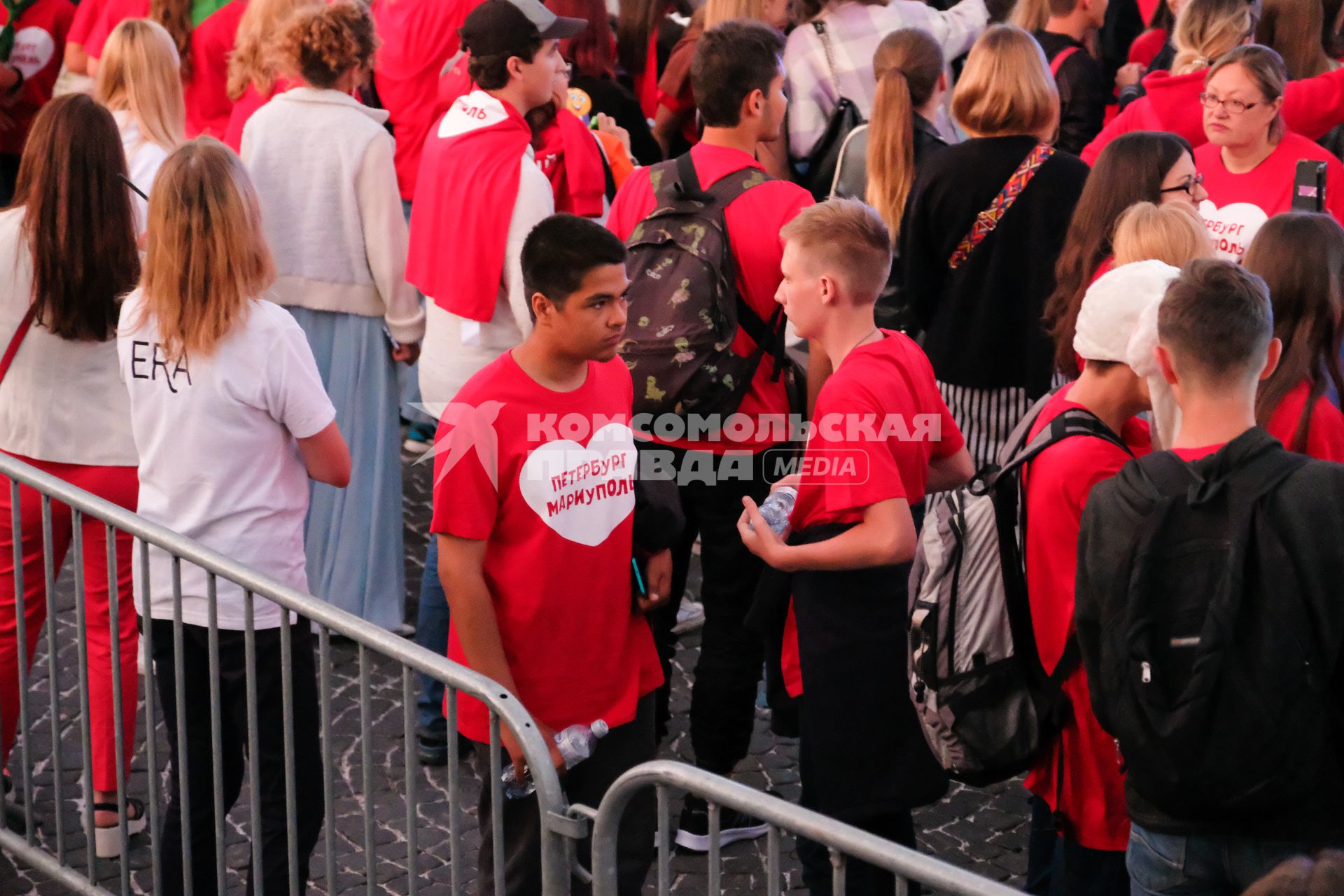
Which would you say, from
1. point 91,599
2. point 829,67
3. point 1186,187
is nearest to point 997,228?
point 1186,187

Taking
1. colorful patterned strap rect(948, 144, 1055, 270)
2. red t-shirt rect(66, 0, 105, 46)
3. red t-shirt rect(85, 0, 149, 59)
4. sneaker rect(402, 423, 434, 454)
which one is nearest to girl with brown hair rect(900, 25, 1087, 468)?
colorful patterned strap rect(948, 144, 1055, 270)

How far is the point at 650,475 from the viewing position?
417 centimetres

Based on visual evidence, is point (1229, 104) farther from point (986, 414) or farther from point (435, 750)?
point (435, 750)

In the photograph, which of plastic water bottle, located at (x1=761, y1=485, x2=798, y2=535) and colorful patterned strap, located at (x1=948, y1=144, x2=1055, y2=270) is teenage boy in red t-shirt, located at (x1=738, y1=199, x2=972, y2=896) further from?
colorful patterned strap, located at (x1=948, y1=144, x2=1055, y2=270)

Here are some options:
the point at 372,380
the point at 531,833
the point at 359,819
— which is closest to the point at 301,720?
the point at 531,833

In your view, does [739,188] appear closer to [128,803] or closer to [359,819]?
[359,819]

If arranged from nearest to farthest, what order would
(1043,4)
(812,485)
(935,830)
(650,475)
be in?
(812,485), (650,475), (935,830), (1043,4)

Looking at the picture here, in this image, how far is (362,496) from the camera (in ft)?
18.6

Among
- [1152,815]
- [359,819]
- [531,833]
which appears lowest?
[359,819]

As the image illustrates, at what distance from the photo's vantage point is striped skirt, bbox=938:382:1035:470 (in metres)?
5.24

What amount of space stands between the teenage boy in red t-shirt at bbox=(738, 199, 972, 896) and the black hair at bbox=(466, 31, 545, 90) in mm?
1551

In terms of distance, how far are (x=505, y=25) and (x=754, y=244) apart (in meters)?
1.22

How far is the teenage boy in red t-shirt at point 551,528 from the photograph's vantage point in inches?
129

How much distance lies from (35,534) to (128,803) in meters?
0.90
